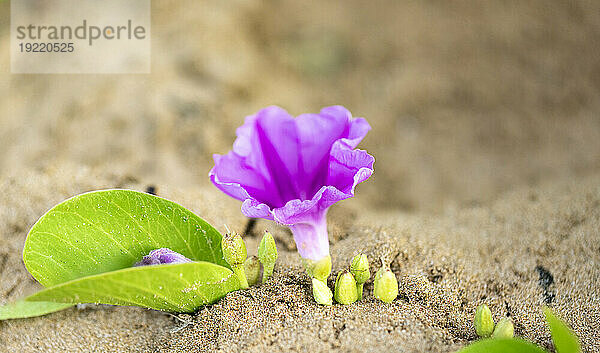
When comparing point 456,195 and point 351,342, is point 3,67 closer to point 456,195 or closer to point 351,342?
point 456,195

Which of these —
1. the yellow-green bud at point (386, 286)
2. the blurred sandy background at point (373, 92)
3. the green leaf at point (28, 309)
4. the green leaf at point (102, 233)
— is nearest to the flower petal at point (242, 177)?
the green leaf at point (102, 233)

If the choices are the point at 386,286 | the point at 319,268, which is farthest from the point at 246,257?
the point at 386,286

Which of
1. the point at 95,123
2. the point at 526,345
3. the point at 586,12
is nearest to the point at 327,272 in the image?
the point at 526,345

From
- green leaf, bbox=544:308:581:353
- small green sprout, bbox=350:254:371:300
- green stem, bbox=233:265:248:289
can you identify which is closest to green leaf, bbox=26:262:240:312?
green stem, bbox=233:265:248:289

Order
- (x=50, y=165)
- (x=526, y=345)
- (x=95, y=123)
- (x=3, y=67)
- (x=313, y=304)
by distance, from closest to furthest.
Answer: (x=526, y=345) → (x=313, y=304) → (x=50, y=165) → (x=95, y=123) → (x=3, y=67)

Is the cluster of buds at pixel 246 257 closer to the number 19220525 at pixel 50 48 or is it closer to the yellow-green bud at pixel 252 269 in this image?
the yellow-green bud at pixel 252 269

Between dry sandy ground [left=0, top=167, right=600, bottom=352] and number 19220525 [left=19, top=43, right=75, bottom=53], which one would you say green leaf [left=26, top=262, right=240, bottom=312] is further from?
number 19220525 [left=19, top=43, right=75, bottom=53]
